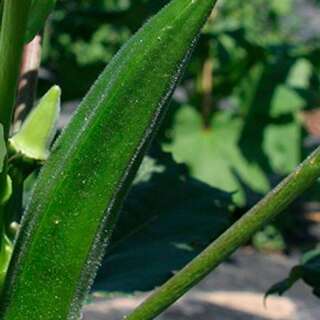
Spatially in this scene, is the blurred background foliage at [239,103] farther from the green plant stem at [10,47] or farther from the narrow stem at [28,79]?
the green plant stem at [10,47]

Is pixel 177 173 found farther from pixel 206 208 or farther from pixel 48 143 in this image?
pixel 48 143

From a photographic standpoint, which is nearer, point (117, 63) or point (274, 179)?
point (117, 63)

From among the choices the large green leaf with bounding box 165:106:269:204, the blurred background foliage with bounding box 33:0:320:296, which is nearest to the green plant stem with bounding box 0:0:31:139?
the blurred background foliage with bounding box 33:0:320:296

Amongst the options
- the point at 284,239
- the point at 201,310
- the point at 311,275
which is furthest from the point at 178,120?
the point at 311,275

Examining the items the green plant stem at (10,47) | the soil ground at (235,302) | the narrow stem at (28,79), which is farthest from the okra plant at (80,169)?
the soil ground at (235,302)

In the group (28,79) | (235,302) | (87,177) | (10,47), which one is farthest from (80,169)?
(235,302)

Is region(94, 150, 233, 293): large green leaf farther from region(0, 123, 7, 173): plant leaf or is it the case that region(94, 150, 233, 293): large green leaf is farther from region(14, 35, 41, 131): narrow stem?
region(0, 123, 7, 173): plant leaf
